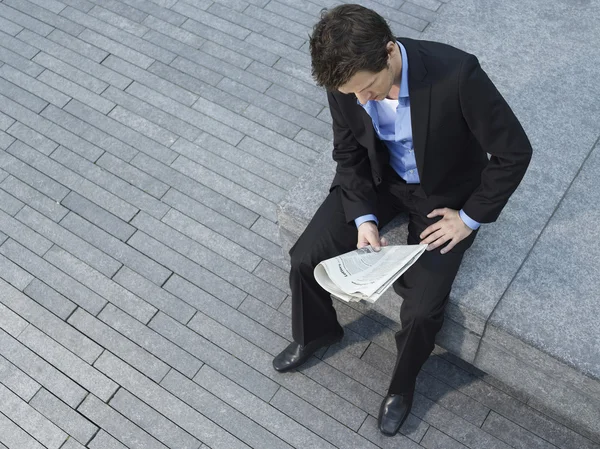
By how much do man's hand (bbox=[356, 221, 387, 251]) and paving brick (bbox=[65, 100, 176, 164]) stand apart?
191cm

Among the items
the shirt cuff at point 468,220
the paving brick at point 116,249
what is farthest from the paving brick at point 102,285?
the shirt cuff at point 468,220

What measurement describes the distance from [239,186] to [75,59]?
1866 millimetres

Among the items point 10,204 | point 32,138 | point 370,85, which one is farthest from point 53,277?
point 370,85

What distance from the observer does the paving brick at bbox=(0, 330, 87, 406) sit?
3.78 m

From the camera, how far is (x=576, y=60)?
13.6 feet

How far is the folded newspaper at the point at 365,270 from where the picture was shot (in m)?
2.84

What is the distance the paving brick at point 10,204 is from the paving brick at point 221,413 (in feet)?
5.30

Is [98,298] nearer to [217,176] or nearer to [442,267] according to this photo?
[217,176]

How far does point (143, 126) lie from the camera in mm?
4922

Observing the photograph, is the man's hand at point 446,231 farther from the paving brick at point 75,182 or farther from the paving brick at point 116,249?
the paving brick at point 75,182

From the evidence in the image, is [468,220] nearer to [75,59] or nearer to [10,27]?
[75,59]

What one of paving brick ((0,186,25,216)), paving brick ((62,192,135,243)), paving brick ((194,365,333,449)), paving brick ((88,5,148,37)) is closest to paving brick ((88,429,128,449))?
paving brick ((194,365,333,449))

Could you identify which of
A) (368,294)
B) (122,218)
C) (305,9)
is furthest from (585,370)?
(305,9)

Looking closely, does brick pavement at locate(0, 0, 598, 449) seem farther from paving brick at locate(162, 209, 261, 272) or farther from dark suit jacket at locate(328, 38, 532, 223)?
dark suit jacket at locate(328, 38, 532, 223)
